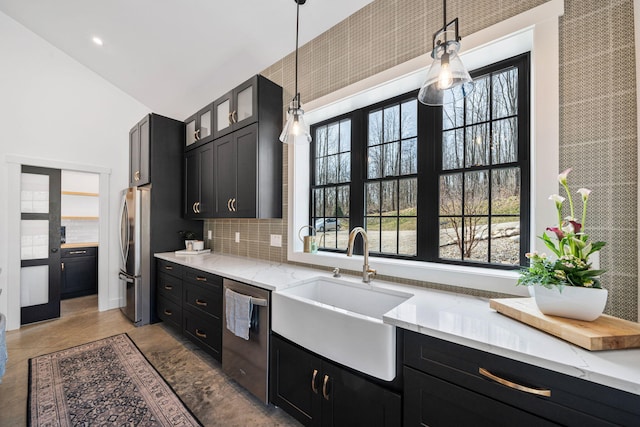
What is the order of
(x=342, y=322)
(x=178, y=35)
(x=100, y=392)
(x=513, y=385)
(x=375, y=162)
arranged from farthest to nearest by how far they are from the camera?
(x=178, y=35) < (x=375, y=162) < (x=100, y=392) < (x=342, y=322) < (x=513, y=385)

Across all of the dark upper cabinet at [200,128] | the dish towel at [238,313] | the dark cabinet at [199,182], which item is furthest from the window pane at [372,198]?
the dark upper cabinet at [200,128]

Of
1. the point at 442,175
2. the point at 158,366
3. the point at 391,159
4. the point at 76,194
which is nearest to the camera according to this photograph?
the point at 442,175

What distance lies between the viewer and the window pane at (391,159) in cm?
203

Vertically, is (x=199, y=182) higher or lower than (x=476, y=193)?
higher

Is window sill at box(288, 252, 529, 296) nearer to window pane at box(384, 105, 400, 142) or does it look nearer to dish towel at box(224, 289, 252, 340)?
dish towel at box(224, 289, 252, 340)

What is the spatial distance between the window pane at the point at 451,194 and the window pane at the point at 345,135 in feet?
3.01

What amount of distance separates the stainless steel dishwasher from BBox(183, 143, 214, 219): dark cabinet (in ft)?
4.29

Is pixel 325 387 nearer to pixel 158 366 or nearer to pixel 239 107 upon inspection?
pixel 158 366

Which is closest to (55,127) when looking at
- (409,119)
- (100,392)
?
(100,392)

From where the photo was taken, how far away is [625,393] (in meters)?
0.70

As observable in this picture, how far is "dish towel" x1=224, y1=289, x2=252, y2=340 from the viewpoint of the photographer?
5.90ft

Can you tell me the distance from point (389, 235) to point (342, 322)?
0.98 meters

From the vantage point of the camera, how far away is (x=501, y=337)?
3.06 feet

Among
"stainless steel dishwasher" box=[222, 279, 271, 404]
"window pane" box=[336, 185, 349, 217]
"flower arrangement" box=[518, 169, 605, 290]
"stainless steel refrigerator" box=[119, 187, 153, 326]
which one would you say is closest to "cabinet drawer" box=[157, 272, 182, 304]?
"stainless steel refrigerator" box=[119, 187, 153, 326]
